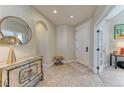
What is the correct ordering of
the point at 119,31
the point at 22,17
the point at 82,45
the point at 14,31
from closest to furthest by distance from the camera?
1. the point at 14,31
2. the point at 22,17
3. the point at 119,31
4. the point at 82,45

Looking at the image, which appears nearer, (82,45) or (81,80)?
(81,80)

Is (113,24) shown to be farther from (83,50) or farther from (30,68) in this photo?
(30,68)

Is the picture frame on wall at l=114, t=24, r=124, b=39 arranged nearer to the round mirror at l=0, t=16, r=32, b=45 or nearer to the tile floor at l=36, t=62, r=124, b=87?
the tile floor at l=36, t=62, r=124, b=87

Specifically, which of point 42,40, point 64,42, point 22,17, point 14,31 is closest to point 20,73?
point 14,31

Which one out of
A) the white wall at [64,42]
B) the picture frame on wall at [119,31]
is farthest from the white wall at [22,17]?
the picture frame on wall at [119,31]

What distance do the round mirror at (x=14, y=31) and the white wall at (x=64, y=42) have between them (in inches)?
154

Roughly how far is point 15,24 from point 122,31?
521 centimetres

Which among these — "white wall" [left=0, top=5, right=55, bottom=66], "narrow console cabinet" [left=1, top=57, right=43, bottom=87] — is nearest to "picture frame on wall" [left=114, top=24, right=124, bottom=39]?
"white wall" [left=0, top=5, right=55, bottom=66]

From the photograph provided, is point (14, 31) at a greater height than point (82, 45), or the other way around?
point (14, 31)

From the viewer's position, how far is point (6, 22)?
9.41ft

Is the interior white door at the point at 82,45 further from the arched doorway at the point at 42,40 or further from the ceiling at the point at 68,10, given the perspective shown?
the arched doorway at the point at 42,40

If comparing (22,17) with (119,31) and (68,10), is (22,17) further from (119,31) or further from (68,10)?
(119,31)

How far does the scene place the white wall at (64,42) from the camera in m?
7.70

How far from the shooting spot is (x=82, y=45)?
23.2 feet
